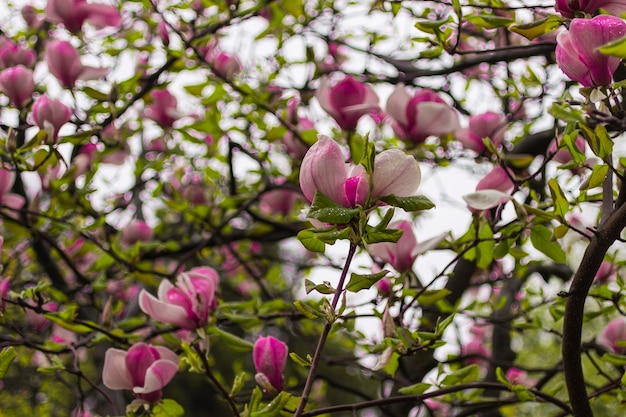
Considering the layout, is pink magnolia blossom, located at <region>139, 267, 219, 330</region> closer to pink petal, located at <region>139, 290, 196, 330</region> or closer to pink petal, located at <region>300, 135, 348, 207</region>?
pink petal, located at <region>139, 290, 196, 330</region>

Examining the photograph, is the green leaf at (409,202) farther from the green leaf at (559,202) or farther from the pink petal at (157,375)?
the pink petal at (157,375)

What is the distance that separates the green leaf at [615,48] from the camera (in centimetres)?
35

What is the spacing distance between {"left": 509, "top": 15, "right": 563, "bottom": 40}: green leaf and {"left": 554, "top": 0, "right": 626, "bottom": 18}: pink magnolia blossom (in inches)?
0.4

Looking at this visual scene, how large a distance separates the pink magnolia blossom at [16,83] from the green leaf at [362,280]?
0.79 metres

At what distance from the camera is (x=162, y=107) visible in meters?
1.45

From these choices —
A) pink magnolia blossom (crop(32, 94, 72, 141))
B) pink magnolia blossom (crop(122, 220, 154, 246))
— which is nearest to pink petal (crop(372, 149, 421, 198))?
pink magnolia blossom (crop(32, 94, 72, 141))

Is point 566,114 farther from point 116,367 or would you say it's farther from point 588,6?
point 116,367

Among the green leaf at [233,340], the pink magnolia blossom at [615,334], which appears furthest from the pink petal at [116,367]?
the pink magnolia blossom at [615,334]

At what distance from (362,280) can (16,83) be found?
0.81 m

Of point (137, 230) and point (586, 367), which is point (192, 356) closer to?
point (137, 230)

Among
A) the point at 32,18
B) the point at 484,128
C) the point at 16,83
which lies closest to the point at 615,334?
the point at 484,128

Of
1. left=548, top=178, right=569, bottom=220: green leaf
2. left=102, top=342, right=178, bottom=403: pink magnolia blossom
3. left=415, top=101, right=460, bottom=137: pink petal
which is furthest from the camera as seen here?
left=415, top=101, right=460, bottom=137: pink petal

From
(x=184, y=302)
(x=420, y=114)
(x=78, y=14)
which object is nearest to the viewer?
(x=184, y=302)

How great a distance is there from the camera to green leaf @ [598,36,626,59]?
1.14 ft
